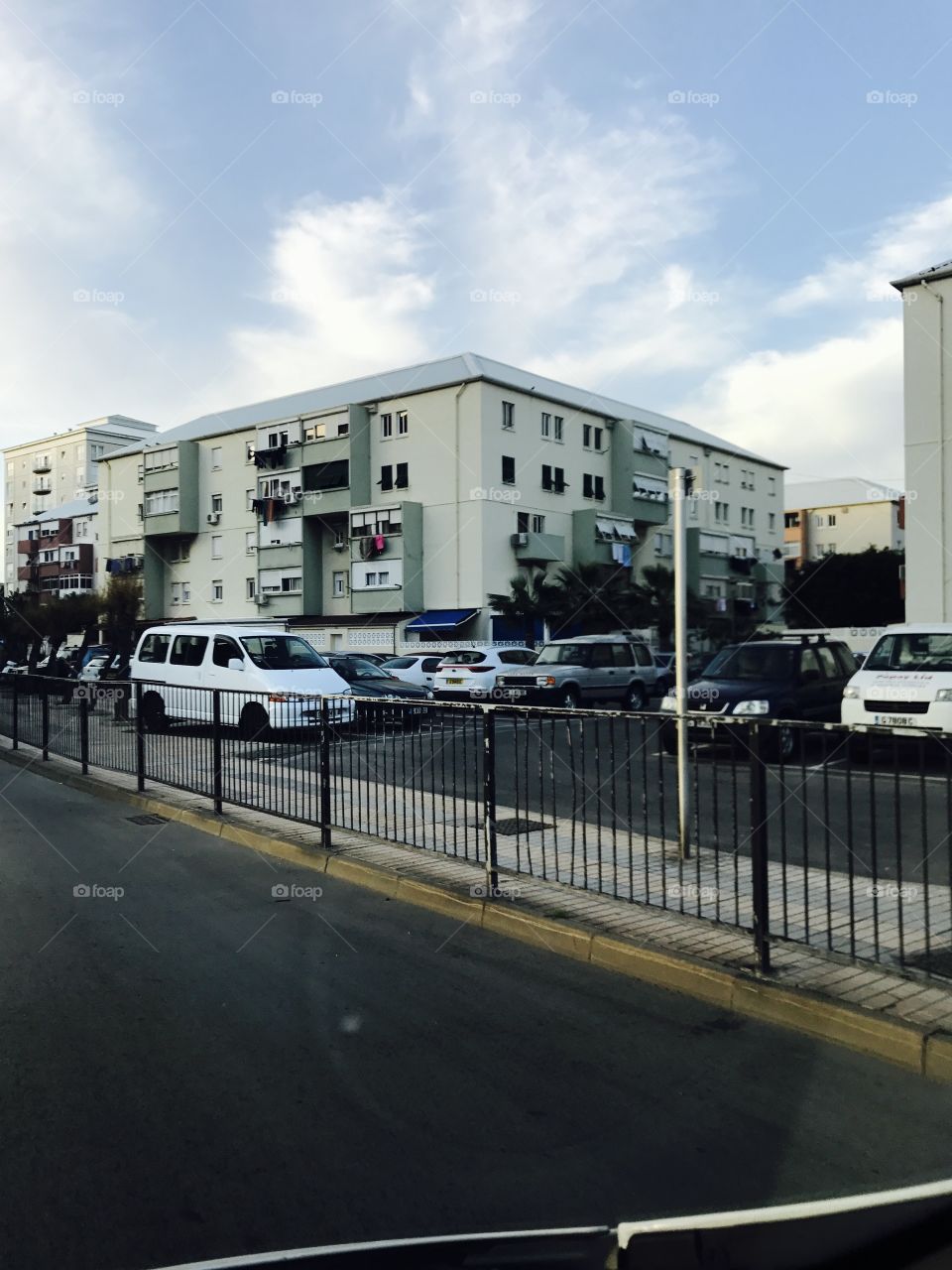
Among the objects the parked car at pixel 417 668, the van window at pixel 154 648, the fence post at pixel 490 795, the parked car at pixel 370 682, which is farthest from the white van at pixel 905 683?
the parked car at pixel 417 668

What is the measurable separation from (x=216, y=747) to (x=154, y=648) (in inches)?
422

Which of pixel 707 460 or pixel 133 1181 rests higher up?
pixel 707 460

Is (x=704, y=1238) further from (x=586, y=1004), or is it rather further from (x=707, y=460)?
(x=707, y=460)

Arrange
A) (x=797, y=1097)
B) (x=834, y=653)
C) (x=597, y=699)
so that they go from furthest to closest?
(x=597, y=699) < (x=834, y=653) < (x=797, y=1097)

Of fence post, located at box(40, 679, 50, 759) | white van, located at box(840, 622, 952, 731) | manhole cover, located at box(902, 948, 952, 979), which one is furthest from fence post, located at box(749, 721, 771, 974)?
fence post, located at box(40, 679, 50, 759)

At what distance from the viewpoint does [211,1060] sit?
415cm

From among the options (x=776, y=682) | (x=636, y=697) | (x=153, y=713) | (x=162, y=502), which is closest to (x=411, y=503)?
(x=162, y=502)

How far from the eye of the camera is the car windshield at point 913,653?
544 inches

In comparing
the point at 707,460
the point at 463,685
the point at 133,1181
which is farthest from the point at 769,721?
the point at 707,460

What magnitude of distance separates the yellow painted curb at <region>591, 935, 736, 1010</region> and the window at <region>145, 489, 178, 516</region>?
58.2 m

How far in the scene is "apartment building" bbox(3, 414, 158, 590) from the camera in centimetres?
10081

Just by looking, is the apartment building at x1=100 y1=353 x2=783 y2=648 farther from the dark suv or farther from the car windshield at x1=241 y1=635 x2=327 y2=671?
the dark suv

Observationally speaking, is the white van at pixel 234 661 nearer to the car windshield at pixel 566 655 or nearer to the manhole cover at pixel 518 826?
the car windshield at pixel 566 655

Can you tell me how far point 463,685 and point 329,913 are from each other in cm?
2042
